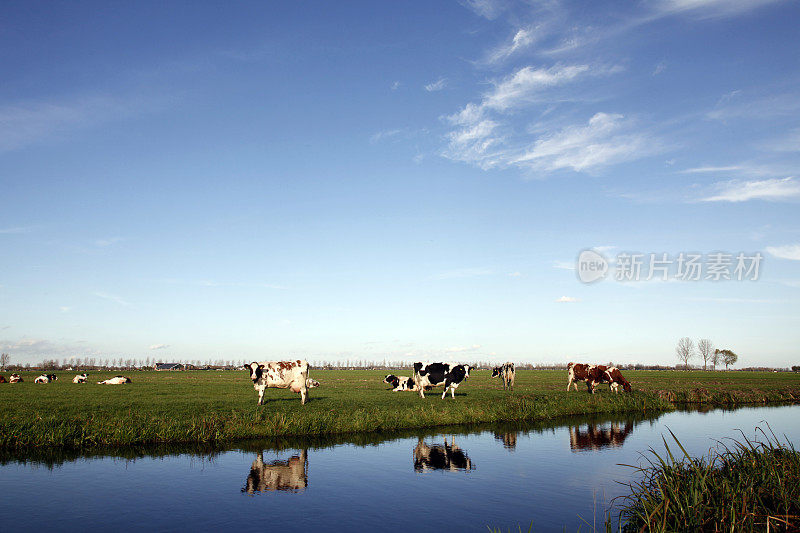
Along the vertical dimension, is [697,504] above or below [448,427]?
above

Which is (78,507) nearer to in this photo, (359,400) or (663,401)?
(359,400)

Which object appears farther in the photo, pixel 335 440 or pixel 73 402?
pixel 73 402

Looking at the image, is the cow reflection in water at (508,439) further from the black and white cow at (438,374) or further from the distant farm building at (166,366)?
the distant farm building at (166,366)

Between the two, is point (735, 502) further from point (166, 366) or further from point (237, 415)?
point (166, 366)

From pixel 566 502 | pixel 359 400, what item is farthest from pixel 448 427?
pixel 566 502

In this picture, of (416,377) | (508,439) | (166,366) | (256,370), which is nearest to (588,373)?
(416,377)

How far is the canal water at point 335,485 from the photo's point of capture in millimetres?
12211

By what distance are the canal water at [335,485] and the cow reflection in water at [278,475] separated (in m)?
0.03

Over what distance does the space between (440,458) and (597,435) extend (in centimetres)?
1066

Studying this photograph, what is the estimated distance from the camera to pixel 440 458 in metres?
19.5

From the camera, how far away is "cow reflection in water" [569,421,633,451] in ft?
74.8

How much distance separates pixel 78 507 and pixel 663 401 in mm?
40096

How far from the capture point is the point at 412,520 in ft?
40.7

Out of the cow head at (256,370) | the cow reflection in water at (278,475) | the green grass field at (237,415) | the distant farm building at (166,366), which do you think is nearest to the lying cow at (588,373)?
the green grass field at (237,415)
